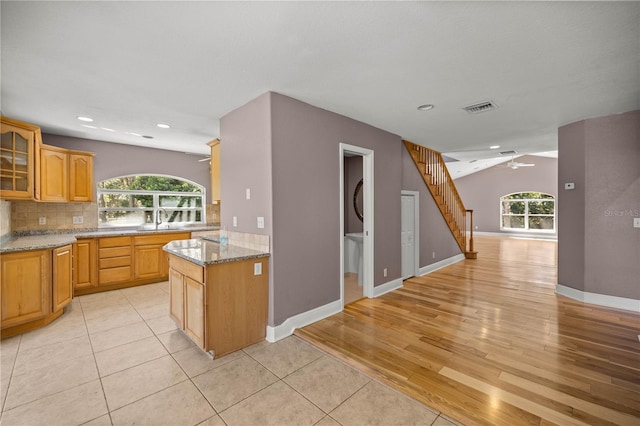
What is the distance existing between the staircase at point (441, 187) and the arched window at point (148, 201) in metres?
4.59

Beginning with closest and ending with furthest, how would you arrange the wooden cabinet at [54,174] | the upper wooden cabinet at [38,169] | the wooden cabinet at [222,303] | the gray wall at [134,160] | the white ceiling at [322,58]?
the white ceiling at [322,58] < the wooden cabinet at [222,303] < the upper wooden cabinet at [38,169] < the wooden cabinet at [54,174] < the gray wall at [134,160]

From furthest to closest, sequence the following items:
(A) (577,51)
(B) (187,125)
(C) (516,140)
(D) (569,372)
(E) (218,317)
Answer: (C) (516,140)
(B) (187,125)
(E) (218,317)
(D) (569,372)
(A) (577,51)

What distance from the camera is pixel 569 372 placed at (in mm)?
2273

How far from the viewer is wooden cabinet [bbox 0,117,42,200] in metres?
3.34

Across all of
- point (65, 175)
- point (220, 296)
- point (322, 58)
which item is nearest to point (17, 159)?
point (65, 175)

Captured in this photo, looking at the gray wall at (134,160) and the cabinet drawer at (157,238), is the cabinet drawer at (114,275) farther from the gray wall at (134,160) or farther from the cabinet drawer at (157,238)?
the gray wall at (134,160)

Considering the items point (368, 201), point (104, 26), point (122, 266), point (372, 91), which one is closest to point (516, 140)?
point (368, 201)

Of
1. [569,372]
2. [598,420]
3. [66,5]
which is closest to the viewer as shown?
[66,5]

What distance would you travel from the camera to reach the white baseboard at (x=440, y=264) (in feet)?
18.0

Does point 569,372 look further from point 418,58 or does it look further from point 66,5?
point 66,5

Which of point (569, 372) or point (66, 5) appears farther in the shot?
point (569, 372)

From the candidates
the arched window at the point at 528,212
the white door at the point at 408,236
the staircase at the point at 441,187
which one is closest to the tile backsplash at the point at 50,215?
the white door at the point at 408,236

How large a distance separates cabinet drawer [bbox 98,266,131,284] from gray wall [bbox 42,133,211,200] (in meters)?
1.63

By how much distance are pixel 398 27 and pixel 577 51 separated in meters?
1.48
